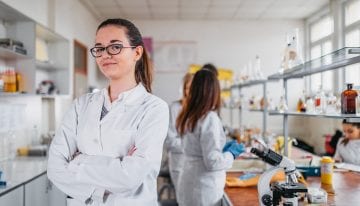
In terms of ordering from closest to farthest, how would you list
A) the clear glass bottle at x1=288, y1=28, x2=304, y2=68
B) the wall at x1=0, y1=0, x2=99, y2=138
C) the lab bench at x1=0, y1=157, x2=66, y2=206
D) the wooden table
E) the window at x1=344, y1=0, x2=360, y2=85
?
1. the wooden table
2. the lab bench at x1=0, y1=157, x2=66, y2=206
3. the clear glass bottle at x1=288, y1=28, x2=304, y2=68
4. the wall at x1=0, y1=0, x2=99, y2=138
5. the window at x1=344, y1=0, x2=360, y2=85

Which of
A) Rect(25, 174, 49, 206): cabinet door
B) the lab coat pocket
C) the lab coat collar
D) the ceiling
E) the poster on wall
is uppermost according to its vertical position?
the ceiling

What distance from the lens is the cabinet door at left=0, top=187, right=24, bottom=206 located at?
204cm

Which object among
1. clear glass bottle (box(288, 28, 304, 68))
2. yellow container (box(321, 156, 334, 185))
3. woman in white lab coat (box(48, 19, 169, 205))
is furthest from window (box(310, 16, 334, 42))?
woman in white lab coat (box(48, 19, 169, 205))

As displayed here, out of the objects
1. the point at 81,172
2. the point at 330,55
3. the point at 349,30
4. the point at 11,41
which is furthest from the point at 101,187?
the point at 349,30

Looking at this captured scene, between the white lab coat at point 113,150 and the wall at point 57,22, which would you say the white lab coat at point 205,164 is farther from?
the wall at point 57,22

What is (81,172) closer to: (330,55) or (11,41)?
(330,55)

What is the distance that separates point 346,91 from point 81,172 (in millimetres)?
1272

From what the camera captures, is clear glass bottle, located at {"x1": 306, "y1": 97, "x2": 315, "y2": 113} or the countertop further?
Answer: clear glass bottle, located at {"x1": 306, "y1": 97, "x2": 315, "y2": 113}

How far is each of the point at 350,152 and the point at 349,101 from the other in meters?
1.37

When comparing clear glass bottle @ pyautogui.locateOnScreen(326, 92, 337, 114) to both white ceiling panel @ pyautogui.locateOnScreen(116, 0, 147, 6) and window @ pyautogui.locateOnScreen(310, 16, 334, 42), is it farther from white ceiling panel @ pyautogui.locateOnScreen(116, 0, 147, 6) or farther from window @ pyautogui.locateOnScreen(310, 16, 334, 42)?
white ceiling panel @ pyautogui.locateOnScreen(116, 0, 147, 6)

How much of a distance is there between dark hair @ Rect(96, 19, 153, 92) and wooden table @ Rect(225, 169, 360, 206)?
2.56 ft

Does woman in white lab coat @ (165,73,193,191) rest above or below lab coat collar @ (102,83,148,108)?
below

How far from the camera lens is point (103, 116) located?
1460 millimetres

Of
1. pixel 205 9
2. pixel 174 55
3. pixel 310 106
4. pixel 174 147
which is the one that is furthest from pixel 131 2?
pixel 310 106
